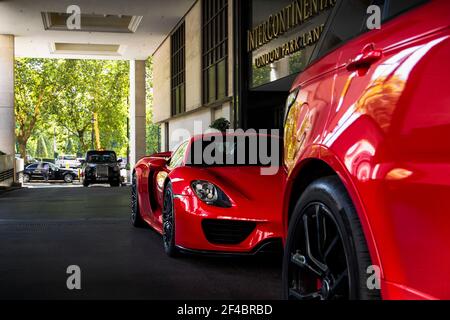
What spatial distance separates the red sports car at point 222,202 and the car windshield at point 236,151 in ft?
0.03

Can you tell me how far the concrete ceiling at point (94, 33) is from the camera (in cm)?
2411

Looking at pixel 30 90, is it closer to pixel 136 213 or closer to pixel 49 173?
pixel 49 173

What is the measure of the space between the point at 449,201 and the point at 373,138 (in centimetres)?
41

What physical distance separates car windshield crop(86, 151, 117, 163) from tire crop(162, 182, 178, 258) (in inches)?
971

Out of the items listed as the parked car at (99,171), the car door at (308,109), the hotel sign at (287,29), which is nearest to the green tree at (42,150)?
the parked car at (99,171)

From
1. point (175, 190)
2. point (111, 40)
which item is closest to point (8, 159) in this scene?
point (111, 40)

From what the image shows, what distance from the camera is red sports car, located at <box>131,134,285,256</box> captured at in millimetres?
5332

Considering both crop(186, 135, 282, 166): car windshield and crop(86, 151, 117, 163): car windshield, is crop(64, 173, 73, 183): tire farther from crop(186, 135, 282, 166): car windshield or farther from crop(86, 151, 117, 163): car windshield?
crop(186, 135, 282, 166): car windshield

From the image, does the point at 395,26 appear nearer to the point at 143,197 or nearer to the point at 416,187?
the point at 416,187

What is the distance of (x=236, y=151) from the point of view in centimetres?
650

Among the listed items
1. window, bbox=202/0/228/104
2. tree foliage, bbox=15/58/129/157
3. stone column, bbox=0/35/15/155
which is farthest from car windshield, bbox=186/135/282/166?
tree foliage, bbox=15/58/129/157

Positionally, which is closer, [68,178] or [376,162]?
[376,162]

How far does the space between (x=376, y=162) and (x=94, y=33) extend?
2940 cm

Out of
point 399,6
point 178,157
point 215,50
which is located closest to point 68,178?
point 215,50
